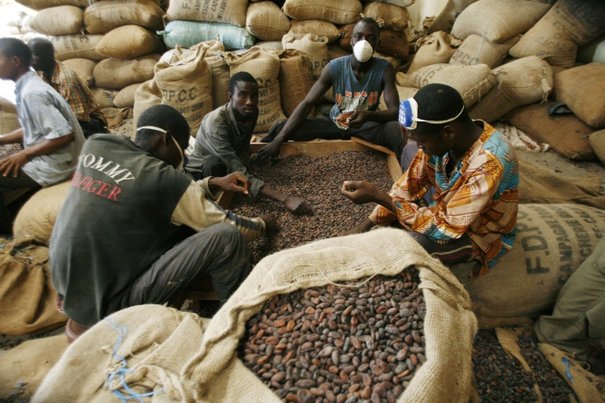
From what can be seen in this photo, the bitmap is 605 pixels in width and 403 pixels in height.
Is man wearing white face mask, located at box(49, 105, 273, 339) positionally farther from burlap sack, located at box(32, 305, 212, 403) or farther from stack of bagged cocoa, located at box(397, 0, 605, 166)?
stack of bagged cocoa, located at box(397, 0, 605, 166)

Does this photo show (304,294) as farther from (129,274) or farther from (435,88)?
(435,88)

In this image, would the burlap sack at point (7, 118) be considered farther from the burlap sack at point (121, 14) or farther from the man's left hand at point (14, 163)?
the burlap sack at point (121, 14)

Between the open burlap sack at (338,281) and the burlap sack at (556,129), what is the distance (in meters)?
2.32

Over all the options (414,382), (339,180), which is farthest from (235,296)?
(339,180)

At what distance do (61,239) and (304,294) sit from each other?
0.95 metres

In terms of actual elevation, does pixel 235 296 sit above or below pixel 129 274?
above

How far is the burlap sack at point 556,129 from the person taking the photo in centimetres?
265

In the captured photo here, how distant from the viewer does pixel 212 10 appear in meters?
3.44

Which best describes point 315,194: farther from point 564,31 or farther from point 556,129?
point 564,31

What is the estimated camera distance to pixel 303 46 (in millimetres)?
3215

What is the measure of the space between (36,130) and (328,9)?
2.65 meters

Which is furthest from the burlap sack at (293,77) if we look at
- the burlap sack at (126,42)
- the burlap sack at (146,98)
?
the burlap sack at (126,42)

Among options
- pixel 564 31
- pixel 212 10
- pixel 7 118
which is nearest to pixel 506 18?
pixel 564 31

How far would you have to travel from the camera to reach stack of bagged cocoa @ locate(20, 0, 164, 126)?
144 inches
